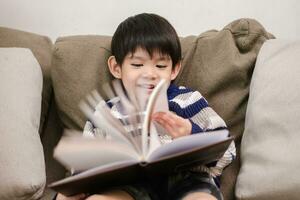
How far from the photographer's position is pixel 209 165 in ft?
3.65

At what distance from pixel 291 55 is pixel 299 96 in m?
0.15

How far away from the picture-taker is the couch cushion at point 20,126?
3.42 feet

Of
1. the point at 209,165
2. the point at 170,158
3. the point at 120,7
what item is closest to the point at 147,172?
the point at 170,158

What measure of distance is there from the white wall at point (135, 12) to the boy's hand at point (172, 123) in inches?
27.3

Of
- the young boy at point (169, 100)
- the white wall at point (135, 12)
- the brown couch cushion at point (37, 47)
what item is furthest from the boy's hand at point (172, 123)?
the white wall at point (135, 12)

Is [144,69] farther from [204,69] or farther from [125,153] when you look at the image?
[125,153]

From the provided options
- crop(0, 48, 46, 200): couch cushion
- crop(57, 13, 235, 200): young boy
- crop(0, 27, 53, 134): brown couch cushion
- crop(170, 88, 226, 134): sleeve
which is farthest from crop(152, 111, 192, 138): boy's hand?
crop(0, 27, 53, 134): brown couch cushion

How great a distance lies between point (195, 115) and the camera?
1193 millimetres

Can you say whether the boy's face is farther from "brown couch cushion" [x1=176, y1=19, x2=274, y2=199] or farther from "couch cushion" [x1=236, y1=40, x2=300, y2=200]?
"couch cushion" [x1=236, y1=40, x2=300, y2=200]

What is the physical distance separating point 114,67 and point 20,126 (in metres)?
0.34

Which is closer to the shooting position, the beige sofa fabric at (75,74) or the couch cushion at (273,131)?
the couch cushion at (273,131)

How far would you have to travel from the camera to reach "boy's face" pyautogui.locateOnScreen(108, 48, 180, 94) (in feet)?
3.98

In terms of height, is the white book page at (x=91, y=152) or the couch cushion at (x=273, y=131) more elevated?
the white book page at (x=91, y=152)

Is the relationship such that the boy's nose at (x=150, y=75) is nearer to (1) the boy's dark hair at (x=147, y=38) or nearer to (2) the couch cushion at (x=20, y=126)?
(1) the boy's dark hair at (x=147, y=38)
